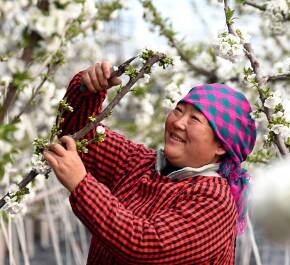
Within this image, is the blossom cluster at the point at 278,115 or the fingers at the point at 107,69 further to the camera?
the blossom cluster at the point at 278,115

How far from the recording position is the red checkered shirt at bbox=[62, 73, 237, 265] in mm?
1107

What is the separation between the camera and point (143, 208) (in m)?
1.26

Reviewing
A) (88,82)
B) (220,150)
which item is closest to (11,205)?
(88,82)

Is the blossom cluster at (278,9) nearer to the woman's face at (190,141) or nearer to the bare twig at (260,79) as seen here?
the bare twig at (260,79)

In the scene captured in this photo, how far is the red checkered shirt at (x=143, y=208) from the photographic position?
1107 mm

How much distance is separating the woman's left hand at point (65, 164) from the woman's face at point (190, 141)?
252mm

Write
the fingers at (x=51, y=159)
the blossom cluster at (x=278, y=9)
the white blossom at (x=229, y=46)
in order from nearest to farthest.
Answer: the fingers at (x=51, y=159) < the white blossom at (x=229, y=46) < the blossom cluster at (x=278, y=9)

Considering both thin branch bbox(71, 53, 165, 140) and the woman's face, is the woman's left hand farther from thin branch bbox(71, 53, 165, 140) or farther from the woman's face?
the woman's face

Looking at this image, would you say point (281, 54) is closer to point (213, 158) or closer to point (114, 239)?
point (213, 158)

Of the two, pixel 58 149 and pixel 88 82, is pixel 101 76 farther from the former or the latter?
pixel 58 149

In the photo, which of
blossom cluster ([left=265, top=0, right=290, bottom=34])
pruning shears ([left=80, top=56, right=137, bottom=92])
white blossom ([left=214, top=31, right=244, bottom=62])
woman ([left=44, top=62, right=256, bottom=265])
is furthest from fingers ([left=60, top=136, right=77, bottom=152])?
blossom cluster ([left=265, top=0, right=290, bottom=34])

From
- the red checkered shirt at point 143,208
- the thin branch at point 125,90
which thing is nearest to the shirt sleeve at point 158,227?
the red checkered shirt at point 143,208

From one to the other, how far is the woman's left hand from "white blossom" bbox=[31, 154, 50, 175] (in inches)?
1.5

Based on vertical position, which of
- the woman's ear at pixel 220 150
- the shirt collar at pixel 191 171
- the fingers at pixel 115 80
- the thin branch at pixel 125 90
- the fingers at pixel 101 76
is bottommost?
the shirt collar at pixel 191 171
